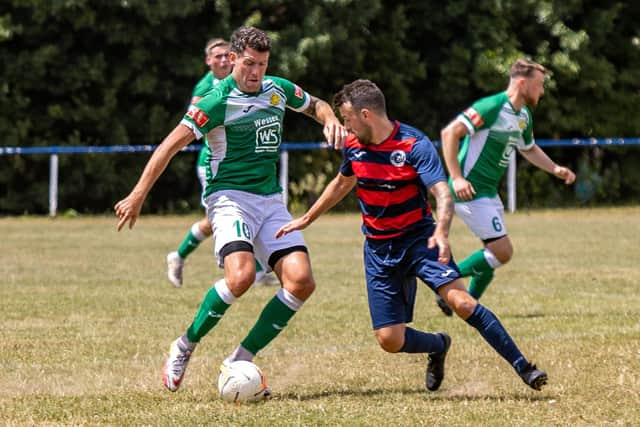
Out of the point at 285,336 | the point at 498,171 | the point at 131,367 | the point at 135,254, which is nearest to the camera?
the point at 131,367

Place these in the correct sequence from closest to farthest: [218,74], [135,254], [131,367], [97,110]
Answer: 1. [131,367]
2. [218,74]
3. [135,254]
4. [97,110]

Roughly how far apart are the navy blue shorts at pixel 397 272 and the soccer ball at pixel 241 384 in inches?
30.0

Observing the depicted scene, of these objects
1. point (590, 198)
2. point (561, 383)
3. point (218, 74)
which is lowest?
point (590, 198)

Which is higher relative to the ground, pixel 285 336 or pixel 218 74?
pixel 218 74

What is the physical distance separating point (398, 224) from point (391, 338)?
2.12 feet

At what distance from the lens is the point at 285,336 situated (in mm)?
8828

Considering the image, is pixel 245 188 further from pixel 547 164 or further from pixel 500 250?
pixel 547 164

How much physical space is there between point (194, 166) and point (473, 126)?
15414 millimetres

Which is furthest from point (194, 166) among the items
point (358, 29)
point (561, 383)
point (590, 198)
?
point (561, 383)

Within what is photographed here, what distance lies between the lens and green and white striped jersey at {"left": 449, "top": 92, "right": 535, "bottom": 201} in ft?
31.7

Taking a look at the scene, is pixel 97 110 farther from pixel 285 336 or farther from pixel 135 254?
pixel 285 336

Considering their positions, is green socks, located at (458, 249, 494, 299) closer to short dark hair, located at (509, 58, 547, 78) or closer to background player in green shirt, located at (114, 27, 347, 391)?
short dark hair, located at (509, 58, 547, 78)

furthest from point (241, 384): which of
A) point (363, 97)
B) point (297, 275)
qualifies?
point (363, 97)

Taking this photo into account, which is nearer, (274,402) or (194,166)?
(274,402)
